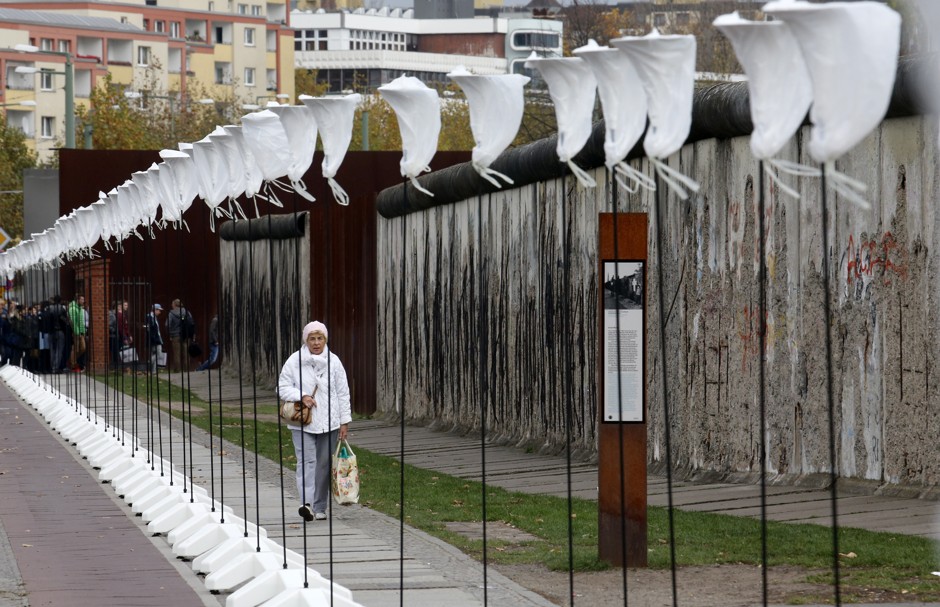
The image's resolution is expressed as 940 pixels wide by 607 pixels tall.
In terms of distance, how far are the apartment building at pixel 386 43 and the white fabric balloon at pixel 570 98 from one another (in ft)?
579

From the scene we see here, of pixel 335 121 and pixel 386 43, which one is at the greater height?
pixel 386 43

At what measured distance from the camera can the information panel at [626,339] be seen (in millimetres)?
11453

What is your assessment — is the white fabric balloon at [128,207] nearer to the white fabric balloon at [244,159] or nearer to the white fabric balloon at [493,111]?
the white fabric balloon at [244,159]

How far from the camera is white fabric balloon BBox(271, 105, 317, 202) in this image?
1013cm

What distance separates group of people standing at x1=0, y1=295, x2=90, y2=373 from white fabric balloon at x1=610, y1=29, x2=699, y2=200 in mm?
31433

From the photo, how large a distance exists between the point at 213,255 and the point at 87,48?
85.6 m

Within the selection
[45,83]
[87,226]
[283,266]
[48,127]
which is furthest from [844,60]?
[45,83]

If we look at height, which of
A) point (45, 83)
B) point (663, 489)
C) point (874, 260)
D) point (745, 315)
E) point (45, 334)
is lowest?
point (663, 489)

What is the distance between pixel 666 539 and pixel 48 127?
111888 millimetres

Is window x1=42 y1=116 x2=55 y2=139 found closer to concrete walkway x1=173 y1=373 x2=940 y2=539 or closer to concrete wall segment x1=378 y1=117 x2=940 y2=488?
concrete walkway x1=173 y1=373 x2=940 y2=539

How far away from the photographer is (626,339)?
38.1 ft

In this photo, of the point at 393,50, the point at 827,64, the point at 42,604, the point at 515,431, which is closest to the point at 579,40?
the point at 515,431

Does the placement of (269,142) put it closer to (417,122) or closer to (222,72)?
(417,122)

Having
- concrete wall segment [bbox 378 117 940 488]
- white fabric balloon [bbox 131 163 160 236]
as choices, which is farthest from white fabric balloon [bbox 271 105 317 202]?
white fabric balloon [bbox 131 163 160 236]
